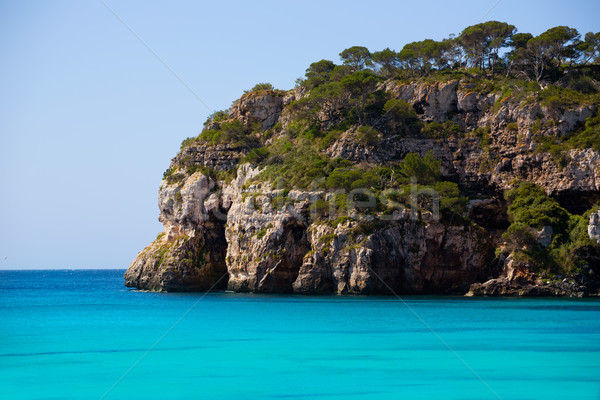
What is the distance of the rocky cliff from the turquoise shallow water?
10.2 m

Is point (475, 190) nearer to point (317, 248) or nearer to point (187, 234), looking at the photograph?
point (317, 248)

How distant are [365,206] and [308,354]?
88.4 ft

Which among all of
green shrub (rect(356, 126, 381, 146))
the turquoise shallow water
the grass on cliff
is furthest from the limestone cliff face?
the grass on cliff

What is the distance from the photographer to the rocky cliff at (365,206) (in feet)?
150

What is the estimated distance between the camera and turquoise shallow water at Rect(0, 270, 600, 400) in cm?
1627

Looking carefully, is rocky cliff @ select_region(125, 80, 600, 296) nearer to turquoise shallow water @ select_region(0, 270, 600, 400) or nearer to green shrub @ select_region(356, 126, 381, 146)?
green shrub @ select_region(356, 126, 381, 146)

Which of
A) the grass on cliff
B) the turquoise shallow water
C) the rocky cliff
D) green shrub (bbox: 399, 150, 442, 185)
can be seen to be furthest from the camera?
green shrub (bbox: 399, 150, 442, 185)

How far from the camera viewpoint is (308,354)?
21.0 metres

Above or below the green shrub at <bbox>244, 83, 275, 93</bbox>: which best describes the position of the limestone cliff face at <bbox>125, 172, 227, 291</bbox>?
below

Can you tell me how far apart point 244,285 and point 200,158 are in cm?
1622

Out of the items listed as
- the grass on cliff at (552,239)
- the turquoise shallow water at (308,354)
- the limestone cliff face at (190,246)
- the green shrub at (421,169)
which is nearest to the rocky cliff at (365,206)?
the limestone cliff face at (190,246)

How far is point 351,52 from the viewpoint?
69312mm

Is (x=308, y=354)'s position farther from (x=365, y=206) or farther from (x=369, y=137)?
(x=369, y=137)

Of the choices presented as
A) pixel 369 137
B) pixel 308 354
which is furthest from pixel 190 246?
pixel 308 354
